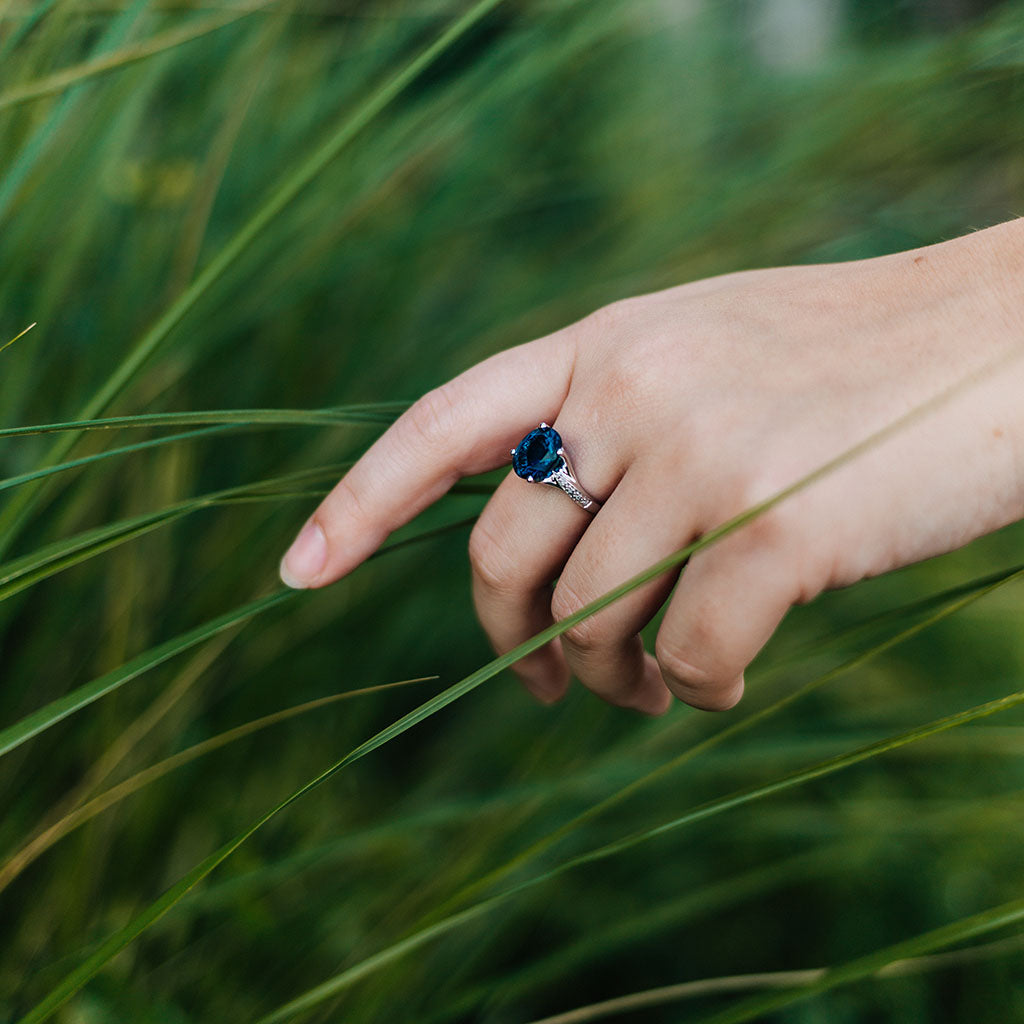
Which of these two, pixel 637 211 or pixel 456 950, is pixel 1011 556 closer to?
pixel 637 211

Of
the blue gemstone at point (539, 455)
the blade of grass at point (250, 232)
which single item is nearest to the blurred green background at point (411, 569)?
the blade of grass at point (250, 232)

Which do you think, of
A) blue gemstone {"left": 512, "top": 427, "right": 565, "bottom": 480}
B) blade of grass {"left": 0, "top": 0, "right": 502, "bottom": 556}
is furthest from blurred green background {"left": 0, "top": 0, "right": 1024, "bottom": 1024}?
blue gemstone {"left": 512, "top": 427, "right": 565, "bottom": 480}

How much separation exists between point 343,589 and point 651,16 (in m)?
0.74

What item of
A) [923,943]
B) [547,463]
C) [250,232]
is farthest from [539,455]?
[923,943]

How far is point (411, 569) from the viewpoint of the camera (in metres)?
0.91

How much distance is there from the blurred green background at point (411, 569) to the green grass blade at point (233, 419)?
0.03 meters

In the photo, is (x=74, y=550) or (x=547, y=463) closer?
(x=74, y=550)

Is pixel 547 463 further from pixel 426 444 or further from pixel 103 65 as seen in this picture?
pixel 103 65

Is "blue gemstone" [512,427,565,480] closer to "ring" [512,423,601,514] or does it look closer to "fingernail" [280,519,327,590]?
"ring" [512,423,601,514]

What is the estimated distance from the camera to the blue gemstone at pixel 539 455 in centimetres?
55

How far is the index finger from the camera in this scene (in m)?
0.57

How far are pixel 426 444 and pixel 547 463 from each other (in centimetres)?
9

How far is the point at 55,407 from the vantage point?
766 mm

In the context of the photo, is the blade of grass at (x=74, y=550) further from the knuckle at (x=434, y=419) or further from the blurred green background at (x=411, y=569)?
the knuckle at (x=434, y=419)
